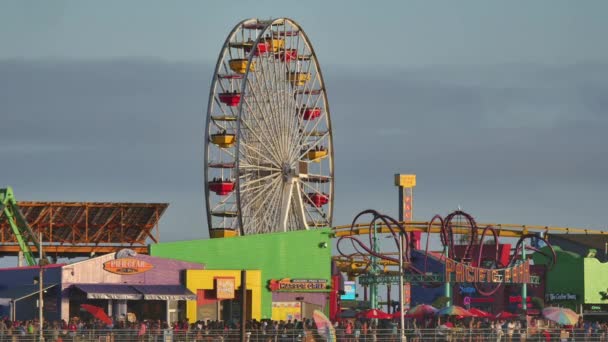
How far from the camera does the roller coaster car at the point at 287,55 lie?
11349cm

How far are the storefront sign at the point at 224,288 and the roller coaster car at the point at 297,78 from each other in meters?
27.3

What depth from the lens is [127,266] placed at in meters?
87.2

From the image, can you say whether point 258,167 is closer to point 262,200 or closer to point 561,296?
point 262,200

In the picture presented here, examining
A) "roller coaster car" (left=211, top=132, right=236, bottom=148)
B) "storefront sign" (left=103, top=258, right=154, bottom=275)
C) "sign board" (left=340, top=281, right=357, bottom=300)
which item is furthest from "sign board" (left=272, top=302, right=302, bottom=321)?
"sign board" (left=340, top=281, right=357, bottom=300)

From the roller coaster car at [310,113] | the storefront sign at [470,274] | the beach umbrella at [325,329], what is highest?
the roller coaster car at [310,113]

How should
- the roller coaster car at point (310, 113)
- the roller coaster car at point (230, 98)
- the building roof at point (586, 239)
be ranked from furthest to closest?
the building roof at point (586, 239) → the roller coaster car at point (310, 113) → the roller coaster car at point (230, 98)

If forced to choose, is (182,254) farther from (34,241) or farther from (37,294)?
(34,241)

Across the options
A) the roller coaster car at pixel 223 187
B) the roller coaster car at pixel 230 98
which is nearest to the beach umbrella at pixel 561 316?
the roller coaster car at pixel 223 187

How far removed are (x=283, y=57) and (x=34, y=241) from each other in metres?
21.8

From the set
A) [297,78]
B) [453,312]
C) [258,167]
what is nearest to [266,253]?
[258,167]

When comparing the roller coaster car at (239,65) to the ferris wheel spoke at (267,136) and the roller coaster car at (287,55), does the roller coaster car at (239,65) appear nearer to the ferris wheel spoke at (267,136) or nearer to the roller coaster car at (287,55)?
the roller coaster car at (287,55)

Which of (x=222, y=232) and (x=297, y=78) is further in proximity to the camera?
(x=297, y=78)

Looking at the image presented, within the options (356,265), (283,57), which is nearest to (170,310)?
(283,57)

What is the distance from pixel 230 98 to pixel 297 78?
6.12 m
